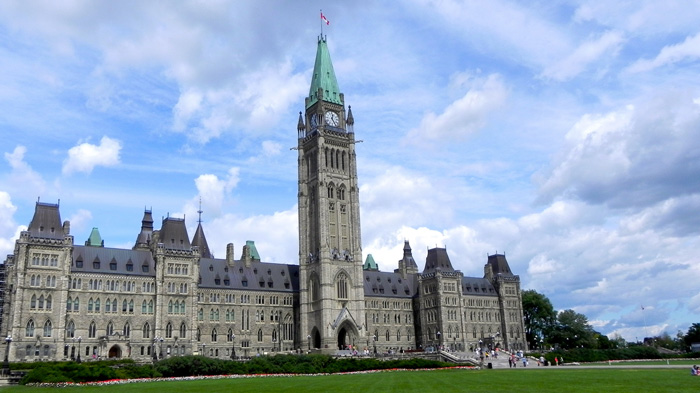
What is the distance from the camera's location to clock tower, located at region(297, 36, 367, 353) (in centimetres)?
11344

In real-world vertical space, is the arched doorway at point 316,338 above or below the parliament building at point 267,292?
below

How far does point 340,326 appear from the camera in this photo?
113500 mm

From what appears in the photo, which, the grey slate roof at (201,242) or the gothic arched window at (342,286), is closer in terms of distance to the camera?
the gothic arched window at (342,286)

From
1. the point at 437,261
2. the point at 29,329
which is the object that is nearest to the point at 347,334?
the point at 437,261

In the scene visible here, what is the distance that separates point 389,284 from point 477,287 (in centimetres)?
2001

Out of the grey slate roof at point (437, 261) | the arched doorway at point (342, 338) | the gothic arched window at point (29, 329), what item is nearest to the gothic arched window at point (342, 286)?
the arched doorway at point (342, 338)

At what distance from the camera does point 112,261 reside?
9950 centimetres

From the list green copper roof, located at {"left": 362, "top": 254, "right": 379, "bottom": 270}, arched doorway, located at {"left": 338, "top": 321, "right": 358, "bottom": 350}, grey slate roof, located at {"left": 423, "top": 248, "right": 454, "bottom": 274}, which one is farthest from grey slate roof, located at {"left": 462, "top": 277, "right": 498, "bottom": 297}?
arched doorway, located at {"left": 338, "top": 321, "right": 358, "bottom": 350}

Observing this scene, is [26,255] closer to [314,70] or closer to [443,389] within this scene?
[314,70]

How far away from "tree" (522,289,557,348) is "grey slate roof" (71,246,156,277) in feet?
293

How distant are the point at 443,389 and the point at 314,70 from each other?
100827 mm

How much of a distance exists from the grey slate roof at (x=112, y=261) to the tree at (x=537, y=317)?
293 ft

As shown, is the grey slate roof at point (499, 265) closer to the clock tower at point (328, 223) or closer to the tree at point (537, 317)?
the tree at point (537, 317)

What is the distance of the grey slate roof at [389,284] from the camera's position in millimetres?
133000
